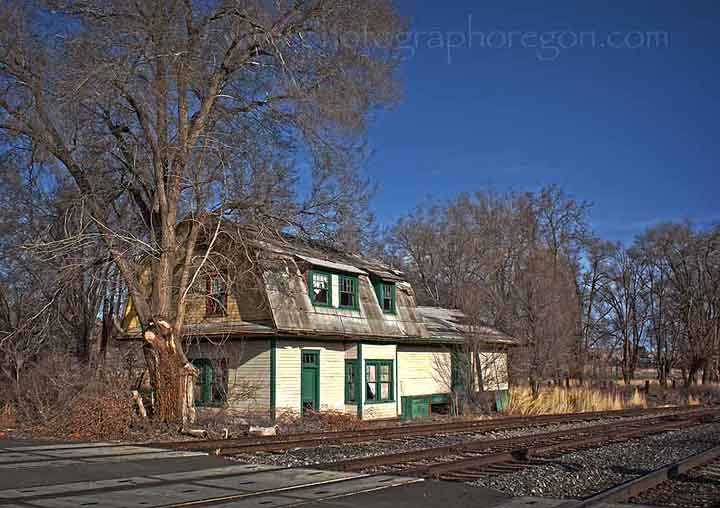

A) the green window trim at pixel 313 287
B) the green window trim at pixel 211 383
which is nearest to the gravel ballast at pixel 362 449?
the green window trim at pixel 313 287

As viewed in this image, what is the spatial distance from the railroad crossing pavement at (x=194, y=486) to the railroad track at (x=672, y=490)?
4.76 ft

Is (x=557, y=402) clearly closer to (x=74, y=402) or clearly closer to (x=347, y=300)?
(x=347, y=300)

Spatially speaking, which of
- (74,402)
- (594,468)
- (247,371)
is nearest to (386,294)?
(247,371)

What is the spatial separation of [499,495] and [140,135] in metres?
15.7

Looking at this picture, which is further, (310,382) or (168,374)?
(310,382)

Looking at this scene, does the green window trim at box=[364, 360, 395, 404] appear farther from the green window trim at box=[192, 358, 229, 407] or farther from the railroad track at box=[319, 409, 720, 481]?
the railroad track at box=[319, 409, 720, 481]

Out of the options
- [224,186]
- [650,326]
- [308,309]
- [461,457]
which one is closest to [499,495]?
[461,457]

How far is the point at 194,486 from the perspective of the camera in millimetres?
10891

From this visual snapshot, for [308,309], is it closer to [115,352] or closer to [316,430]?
[316,430]

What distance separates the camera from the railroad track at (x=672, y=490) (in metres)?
9.74

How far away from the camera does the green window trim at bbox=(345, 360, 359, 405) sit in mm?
28312

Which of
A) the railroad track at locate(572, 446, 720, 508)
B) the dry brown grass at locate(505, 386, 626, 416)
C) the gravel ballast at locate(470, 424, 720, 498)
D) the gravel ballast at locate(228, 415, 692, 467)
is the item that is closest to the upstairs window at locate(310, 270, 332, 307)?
the gravel ballast at locate(228, 415, 692, 467)

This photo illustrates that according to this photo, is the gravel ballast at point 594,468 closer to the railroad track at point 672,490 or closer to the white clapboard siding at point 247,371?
the railroad track at point 672,490

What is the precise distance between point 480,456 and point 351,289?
1555cm
